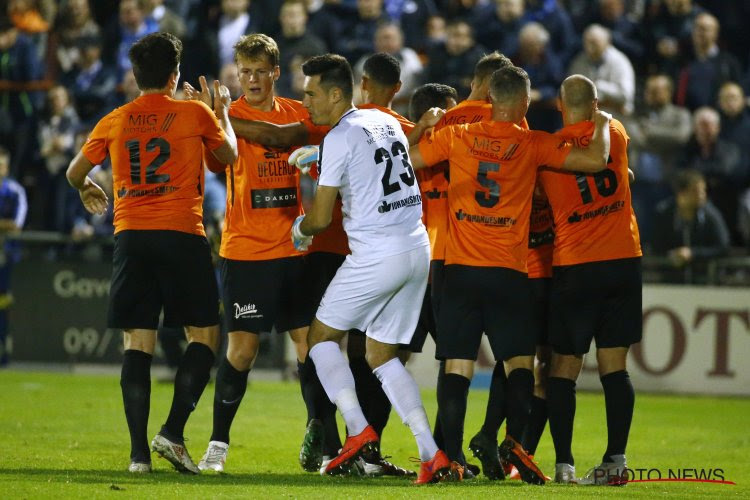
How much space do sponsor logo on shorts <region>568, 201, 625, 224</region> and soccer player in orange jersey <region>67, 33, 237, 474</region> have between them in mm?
2091

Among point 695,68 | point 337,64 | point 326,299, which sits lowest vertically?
point 326,299

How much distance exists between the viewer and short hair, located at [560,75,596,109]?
7.73 m

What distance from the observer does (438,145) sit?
7.50 meters

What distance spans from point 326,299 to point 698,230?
8.20 metres

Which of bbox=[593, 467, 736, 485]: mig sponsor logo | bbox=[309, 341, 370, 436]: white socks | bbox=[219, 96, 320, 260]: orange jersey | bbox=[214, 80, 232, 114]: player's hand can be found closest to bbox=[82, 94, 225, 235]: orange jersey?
bbox=[214, 80, 232, 114]: player's hand

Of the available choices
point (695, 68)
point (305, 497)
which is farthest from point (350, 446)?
point (695, 68)

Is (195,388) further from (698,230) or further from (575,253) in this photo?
(698,230)

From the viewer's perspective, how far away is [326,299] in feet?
23.5

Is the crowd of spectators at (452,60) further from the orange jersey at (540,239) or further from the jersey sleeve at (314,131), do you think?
the jersey sleeve at (314,131)

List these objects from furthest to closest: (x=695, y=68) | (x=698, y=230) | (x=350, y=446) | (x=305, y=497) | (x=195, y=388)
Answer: (x=695, y=68)
(x=698, y=230)
(x=195, y=388)
(x=350, y=446)
(x=305, y=497)

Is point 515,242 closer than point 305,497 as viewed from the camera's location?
No

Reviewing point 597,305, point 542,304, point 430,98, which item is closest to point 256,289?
point 430,98

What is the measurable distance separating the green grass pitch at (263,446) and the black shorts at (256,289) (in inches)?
36.0

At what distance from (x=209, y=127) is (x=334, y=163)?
0.82 metres
